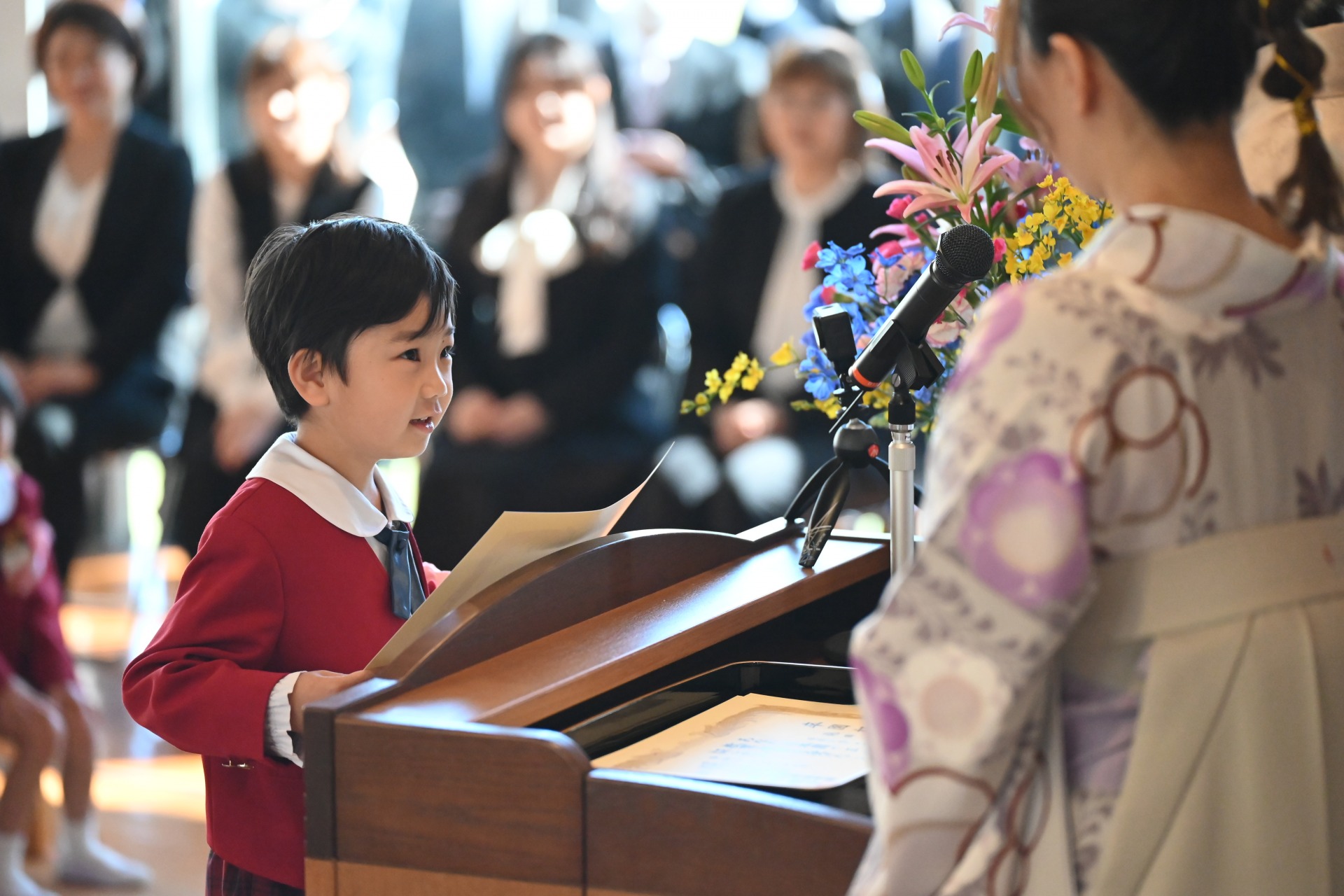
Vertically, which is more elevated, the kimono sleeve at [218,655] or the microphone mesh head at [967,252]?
the microphone mesh head at [967,252]

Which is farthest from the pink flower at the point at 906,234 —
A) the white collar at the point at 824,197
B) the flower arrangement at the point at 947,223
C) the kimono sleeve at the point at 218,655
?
the white collar at the point at 824,197

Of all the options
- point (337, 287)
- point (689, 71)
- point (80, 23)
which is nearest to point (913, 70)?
point (337, 287)

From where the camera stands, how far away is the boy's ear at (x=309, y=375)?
129 cm

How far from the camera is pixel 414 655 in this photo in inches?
40.7

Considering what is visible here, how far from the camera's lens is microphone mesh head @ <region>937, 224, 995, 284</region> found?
1.12 meters

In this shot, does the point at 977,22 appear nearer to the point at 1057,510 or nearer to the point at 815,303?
the point at 815,303

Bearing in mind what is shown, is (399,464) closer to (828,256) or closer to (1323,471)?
(828,256)

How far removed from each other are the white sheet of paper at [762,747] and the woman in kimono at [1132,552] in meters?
0.23

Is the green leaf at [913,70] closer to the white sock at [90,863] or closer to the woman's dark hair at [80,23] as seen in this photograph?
the white sock at [90,863]

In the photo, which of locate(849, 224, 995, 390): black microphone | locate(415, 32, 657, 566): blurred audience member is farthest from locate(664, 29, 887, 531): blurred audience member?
locate(849, 224, 995, 390): black microphone

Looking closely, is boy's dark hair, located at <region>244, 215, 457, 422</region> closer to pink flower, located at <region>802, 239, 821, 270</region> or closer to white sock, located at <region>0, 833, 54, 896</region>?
pink flower, located at <region>802, 239, 821, 270</region>

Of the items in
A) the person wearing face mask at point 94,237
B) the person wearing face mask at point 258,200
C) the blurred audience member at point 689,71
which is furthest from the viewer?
the blurred audience member at point 689,71

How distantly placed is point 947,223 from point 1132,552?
0.65 meters

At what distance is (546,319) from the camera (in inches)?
142
